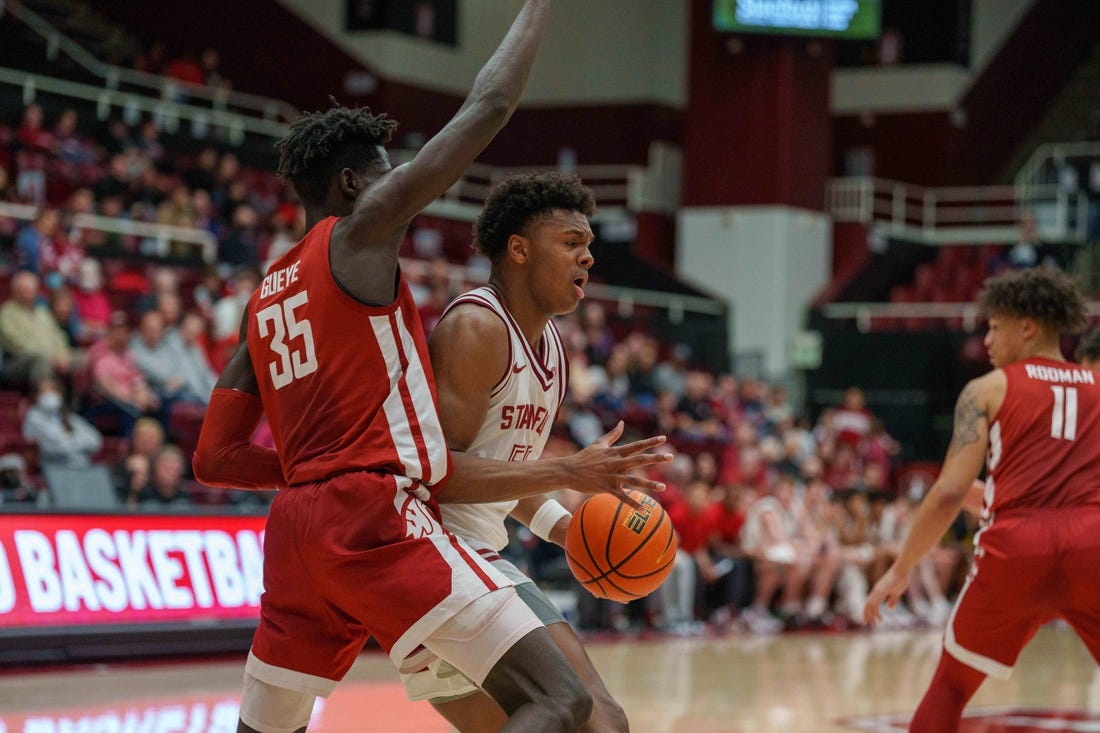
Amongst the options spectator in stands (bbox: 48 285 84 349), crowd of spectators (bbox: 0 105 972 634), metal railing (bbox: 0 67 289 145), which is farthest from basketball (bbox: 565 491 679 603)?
metal railing (bbox: 0 67 289 145)

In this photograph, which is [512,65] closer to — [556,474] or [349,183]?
[349,183]

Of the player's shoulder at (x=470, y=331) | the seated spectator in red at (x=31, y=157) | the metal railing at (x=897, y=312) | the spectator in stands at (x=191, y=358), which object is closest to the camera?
the player's shoulder at (x=470, y=331)

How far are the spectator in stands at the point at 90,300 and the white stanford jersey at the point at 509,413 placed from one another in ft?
27.7

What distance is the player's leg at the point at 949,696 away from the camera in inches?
206

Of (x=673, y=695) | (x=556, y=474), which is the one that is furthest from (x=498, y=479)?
(x=673, y=695)

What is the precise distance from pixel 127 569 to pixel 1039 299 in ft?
19.0

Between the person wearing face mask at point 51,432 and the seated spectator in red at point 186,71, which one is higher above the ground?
the seated spectator in red at point 186,71

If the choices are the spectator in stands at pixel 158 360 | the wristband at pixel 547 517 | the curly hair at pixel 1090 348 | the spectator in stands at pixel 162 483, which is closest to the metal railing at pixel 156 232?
the spectator in stands at pixel 158 360

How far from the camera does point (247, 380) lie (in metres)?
4.21

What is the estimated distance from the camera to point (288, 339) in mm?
3941

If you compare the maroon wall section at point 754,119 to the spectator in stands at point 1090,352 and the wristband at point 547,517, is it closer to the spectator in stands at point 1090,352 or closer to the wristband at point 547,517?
the spectator in stands at point 1090,352

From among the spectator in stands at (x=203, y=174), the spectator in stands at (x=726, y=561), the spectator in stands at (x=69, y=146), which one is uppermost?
the spectator in stands at (x=69, y=146)

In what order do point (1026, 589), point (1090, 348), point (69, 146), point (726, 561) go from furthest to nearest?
1. point (69, 146)
2. point (726, 561)
3. point (1090, 348)
4. point (1026, 589)

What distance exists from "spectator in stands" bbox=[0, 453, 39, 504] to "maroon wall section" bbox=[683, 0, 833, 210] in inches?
532
